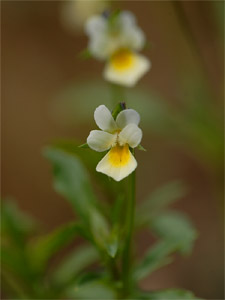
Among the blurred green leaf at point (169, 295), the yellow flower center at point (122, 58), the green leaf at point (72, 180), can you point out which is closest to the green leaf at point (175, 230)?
the blurred green leaf at point (169, 295)

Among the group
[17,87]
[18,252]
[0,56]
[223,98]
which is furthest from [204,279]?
[0,56]

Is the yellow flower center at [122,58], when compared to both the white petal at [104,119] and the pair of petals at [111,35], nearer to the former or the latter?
the pair of petals at [111,35]

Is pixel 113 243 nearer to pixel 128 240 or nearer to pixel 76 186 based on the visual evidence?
pixel 128 240

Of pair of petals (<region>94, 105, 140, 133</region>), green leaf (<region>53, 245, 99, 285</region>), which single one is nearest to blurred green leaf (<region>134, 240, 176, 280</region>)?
green leaf (<region>53, 245, 99, 285</region>)

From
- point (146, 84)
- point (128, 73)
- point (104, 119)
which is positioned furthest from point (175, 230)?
point (146, 84)

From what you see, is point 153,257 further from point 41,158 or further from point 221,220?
point 41,158

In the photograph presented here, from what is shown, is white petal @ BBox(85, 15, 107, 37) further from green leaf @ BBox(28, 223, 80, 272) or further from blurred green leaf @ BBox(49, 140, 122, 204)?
green leaf @ BBox(28, 223, 80, 272)
